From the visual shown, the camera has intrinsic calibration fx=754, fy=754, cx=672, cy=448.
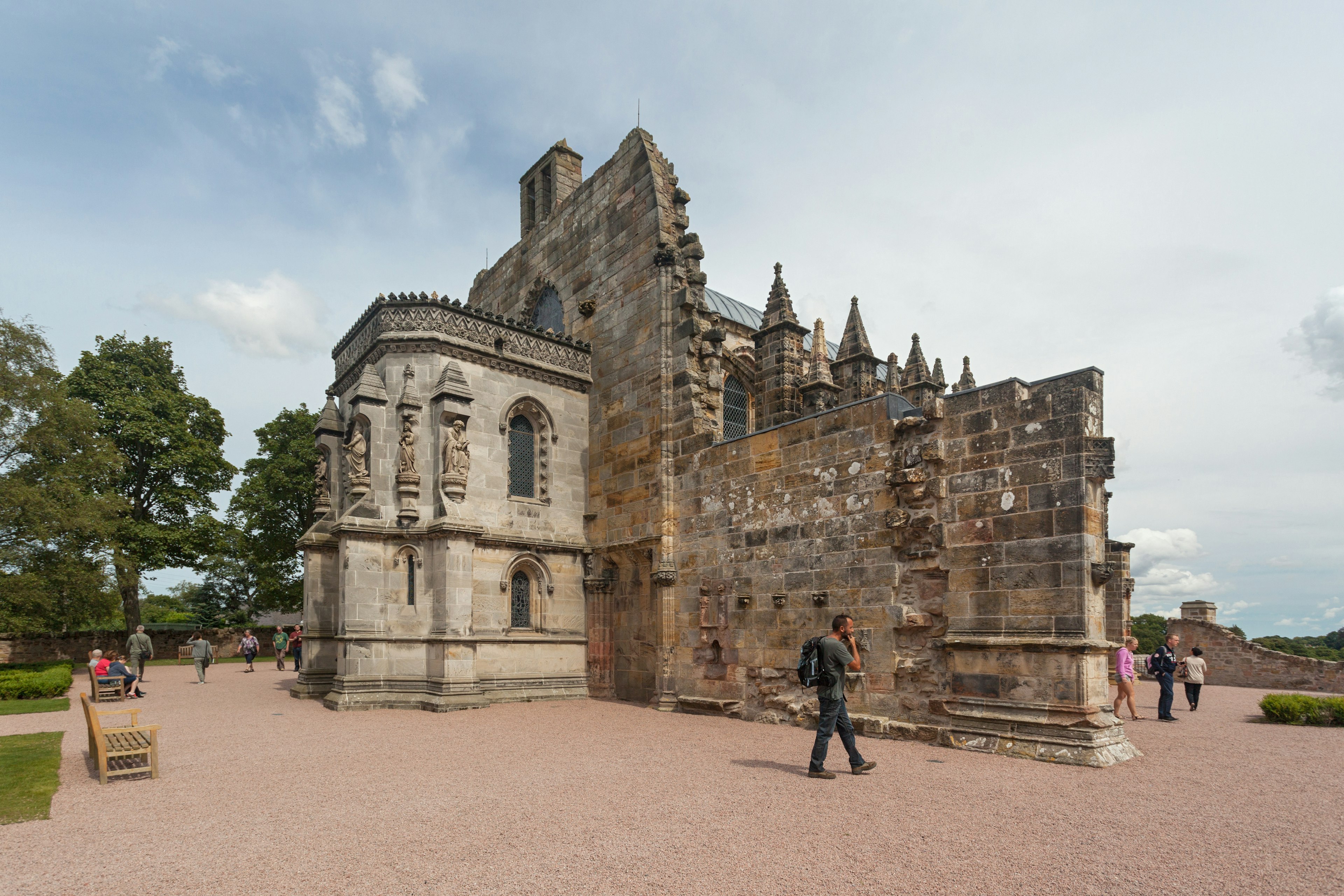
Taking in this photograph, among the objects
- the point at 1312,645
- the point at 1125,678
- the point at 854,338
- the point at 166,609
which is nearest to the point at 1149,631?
the point at 1312,645

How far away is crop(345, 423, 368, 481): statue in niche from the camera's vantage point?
48.0 ft

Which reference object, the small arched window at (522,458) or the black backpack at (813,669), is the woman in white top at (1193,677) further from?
the small arched window at (522,458)

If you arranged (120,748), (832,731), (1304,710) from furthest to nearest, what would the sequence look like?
(1304,710)
(120,748)
(832,731)

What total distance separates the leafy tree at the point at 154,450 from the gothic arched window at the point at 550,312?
1592 centimetres

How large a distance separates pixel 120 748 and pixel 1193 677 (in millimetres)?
16426

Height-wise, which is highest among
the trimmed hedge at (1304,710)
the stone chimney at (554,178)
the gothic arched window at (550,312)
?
the stone chimney at (554,178)

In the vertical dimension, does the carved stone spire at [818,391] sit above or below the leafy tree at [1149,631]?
above

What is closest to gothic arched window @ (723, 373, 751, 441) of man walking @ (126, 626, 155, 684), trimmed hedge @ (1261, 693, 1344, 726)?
trimmed hedge @ (1261, 693, 1344, 726)

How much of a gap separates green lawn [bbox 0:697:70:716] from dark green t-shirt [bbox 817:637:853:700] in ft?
47.5

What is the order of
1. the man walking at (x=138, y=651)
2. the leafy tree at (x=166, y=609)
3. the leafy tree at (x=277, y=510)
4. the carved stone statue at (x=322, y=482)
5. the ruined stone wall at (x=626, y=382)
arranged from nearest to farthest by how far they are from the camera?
1. the ruined stone wall at (x=626, y=382)
2. the carved stone statue at (x=322, y=482)
3. the man walking at (x=138, y=651)
4. the leafy tree at (x=277, y=510)
5. the leafy tree at (x=166, y=609)

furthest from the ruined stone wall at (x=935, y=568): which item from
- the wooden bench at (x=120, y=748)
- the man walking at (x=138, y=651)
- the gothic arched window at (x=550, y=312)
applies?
the man walking at (x=138, y=651)

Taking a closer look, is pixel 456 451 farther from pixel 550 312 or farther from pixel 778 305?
pixel 778 305

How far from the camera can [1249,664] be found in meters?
20.7

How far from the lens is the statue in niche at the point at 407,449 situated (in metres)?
14.6
